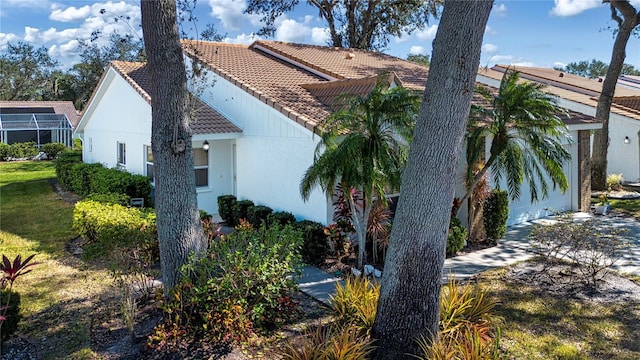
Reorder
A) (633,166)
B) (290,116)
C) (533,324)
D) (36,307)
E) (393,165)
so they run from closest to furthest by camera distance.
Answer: (533,324)
(36,307)
(393,165)
(290,116)
(633,166)

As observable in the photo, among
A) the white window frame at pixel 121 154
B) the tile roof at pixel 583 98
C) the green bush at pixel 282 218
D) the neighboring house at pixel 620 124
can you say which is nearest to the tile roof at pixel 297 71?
the green bush at pixel 282 218

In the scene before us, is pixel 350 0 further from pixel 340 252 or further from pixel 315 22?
pixel 340 252

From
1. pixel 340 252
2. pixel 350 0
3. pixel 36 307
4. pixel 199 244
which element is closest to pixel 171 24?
pixel 199 244

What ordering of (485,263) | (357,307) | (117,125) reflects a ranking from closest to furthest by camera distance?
(357,307) < (485,263) < (117,125)

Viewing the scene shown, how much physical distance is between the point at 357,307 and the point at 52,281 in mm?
6387

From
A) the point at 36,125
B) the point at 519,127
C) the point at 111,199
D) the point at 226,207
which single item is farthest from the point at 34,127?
the point at 519,127

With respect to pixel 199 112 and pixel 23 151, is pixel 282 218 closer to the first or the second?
pixel 199 112

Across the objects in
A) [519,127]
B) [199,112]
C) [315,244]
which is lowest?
[315,244]

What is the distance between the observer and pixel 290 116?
37.6 ft

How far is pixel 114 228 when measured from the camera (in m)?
9.44

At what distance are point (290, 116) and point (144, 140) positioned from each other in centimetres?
708

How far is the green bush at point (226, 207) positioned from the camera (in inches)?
539

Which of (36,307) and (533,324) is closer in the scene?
(533,324)

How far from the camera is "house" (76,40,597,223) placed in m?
11.9
